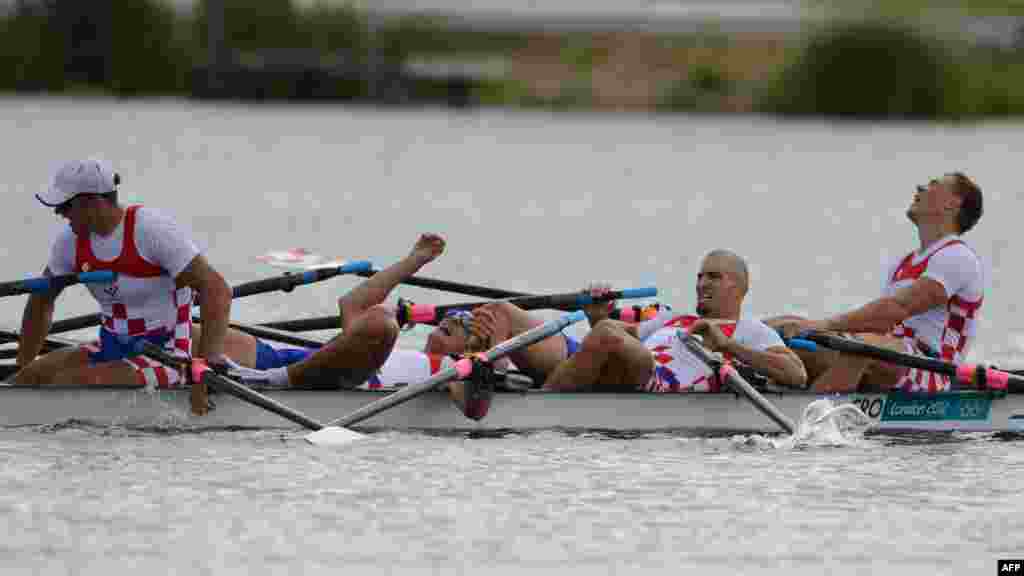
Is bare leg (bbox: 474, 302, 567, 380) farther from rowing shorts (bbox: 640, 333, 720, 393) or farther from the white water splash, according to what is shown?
the white water splash

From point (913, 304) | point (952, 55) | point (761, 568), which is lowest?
point (761, 568)

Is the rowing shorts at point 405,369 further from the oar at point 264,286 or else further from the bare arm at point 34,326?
the bare arm at point 34,326

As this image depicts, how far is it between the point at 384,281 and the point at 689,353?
1.96m

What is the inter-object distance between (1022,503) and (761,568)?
2.30m

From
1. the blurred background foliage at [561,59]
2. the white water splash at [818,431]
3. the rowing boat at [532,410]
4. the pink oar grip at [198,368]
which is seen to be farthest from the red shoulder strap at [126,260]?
the blurred background foliage at [561,59]

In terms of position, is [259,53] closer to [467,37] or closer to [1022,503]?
[467,37]

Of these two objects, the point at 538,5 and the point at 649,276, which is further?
the point at 538,5

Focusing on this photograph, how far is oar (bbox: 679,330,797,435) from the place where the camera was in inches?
536

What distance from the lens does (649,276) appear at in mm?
27234

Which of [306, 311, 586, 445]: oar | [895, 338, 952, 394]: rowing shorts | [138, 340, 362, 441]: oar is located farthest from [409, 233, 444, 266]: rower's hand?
[895, 338, 952, 394]: rowing shorts

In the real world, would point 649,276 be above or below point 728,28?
below

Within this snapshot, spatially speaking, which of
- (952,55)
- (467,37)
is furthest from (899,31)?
(467,37)

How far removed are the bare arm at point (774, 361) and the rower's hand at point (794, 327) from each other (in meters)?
0.34

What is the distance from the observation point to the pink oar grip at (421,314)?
14.3m
